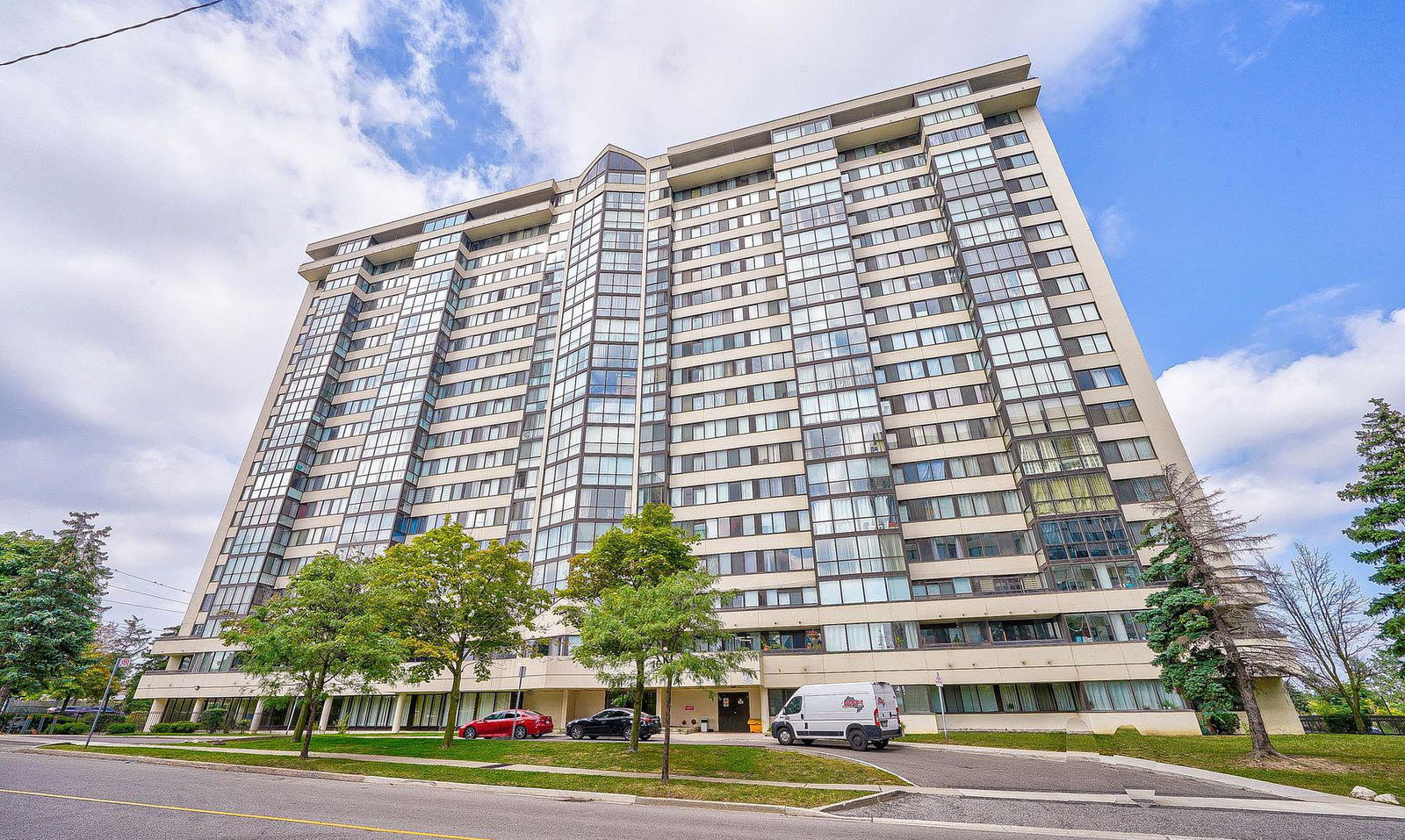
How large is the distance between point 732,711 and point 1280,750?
29.2m

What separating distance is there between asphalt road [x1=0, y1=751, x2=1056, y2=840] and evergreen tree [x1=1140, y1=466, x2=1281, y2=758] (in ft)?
58.6

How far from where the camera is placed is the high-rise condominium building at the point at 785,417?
3953 centimetres

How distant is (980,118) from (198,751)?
238 ft

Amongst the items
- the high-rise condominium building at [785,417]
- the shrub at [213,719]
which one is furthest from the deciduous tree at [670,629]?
the shrub at [213,719]

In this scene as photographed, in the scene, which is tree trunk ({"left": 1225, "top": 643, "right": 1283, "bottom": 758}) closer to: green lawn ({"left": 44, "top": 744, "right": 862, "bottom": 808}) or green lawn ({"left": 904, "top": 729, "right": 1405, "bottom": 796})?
green lawn ({"left": 904, "top": 729, "right": 1405, "bottom": 796})

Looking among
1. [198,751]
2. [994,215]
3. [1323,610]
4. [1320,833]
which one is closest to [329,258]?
[198,751]

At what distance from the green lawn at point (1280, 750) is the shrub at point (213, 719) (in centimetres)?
5273

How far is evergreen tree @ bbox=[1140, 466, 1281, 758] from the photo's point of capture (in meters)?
22.5

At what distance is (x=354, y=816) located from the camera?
1247cm

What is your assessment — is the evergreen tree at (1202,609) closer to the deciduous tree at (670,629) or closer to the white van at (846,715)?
the white van at (846,715)

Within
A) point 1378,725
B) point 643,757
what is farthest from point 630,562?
point 1378,725

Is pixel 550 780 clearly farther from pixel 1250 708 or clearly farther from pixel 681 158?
pixel 681 158

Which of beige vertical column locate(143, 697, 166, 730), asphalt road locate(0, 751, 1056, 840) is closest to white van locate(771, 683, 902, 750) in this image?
asphalt road locate(0, 751, 1056, 840)

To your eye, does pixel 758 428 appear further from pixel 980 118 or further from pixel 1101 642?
pixel 980 118
